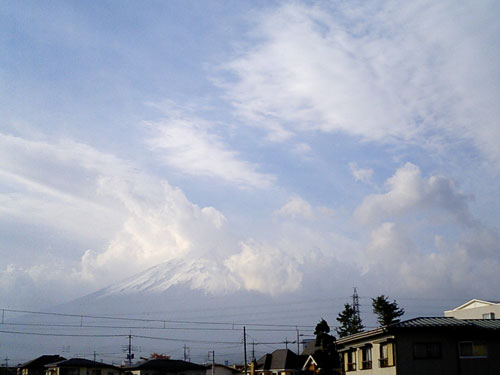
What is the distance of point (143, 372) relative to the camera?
73.2 metres

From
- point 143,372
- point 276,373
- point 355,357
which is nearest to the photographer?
point 355,357

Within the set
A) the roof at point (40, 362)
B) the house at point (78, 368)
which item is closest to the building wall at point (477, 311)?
the house at point (78, 368)

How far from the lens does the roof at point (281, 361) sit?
7756 centimetres

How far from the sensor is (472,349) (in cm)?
3291

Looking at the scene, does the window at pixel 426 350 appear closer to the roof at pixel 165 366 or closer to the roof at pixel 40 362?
the roof at pixel 165 366

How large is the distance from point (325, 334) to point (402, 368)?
39.7 feet

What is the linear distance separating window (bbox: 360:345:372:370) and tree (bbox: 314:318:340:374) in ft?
18.9

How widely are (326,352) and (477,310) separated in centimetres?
2545

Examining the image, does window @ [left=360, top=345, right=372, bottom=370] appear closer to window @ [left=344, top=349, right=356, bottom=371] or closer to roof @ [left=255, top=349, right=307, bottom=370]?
window @ [left=344, top=349, right=356, bottom=371]

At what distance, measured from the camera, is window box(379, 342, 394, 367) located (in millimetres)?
32625

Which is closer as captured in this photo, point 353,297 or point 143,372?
point 143,372

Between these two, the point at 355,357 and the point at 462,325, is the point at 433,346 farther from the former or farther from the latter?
the point at 355,357

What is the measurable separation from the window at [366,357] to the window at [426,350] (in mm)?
4298

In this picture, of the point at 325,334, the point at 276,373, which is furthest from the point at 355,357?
the point at 276,373
